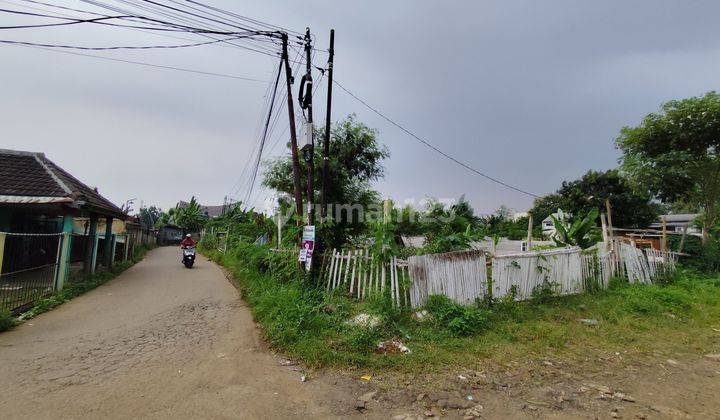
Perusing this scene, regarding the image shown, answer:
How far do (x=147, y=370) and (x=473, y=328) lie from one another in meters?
4.56

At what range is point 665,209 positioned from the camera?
54625 mm

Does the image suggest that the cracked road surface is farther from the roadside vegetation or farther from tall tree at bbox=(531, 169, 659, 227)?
tall tree at bbox=(531, 169, 659, 227)

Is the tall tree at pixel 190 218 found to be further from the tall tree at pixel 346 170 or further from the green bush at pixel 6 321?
the green bush at pixel 6 321

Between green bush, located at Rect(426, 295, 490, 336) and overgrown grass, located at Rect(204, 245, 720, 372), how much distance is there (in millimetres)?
16

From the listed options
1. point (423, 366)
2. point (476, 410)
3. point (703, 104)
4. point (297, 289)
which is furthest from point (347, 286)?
point (703, 104)

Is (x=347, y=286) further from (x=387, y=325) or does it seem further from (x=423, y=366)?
(x=423, y=366)

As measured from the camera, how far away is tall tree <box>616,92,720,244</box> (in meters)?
13.2

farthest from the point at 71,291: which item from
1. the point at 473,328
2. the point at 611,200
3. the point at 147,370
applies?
the point at 611,200

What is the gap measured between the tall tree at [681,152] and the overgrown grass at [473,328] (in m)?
8.24

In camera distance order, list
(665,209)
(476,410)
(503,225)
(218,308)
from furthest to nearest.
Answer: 1. (665,209)
2. (503,225)
3. (218,308)
4. (476,410)

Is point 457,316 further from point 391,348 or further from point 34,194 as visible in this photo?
point 34,194

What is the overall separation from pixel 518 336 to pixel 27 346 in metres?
7.20

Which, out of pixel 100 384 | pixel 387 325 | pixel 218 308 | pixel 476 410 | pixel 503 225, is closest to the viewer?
pixel 476 410

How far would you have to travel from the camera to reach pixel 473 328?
18.0 feet
